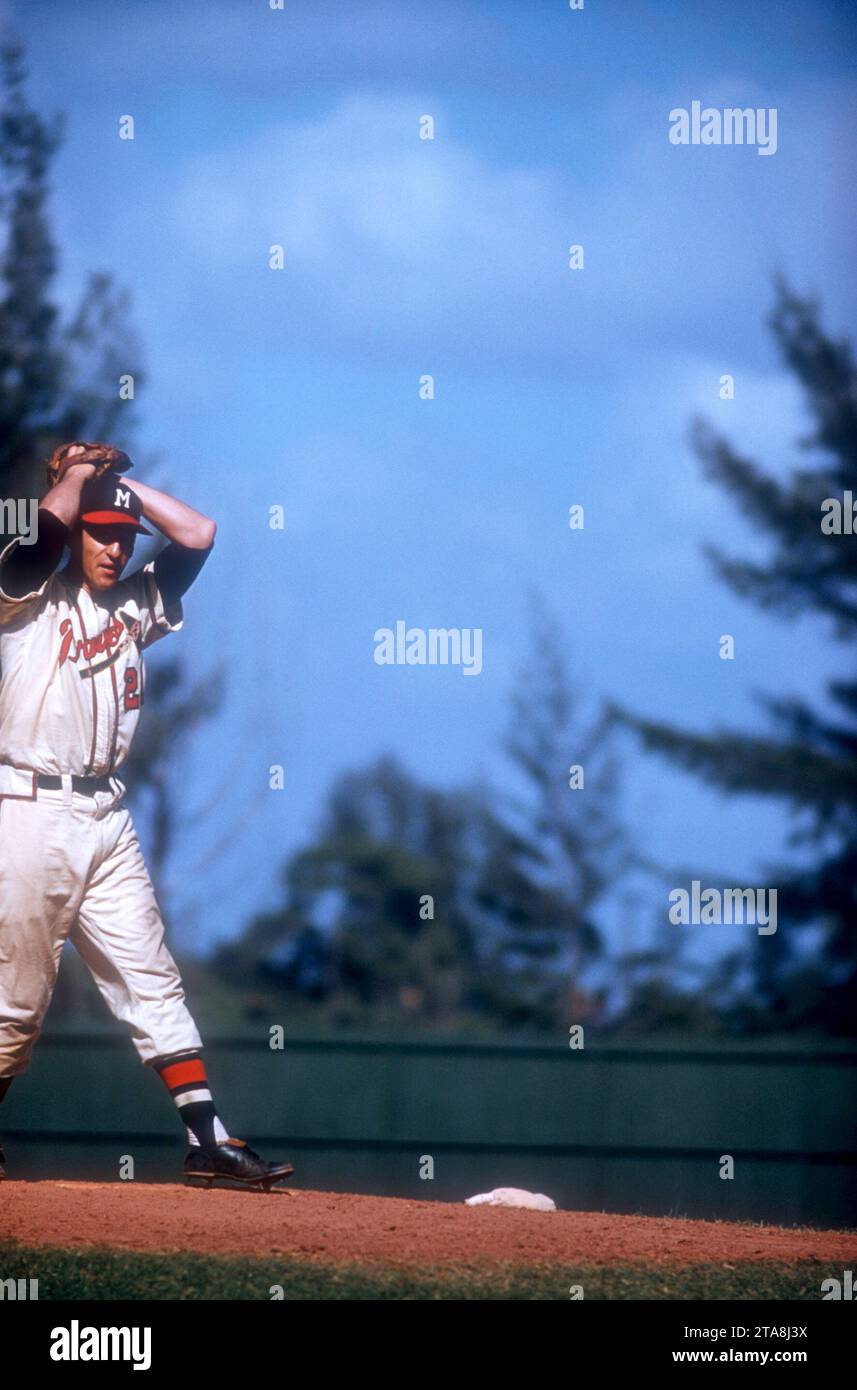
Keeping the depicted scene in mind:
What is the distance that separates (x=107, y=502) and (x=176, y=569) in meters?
0.35

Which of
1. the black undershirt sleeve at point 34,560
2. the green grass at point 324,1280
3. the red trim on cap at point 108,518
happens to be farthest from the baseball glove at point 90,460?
the green grass at point 324,1280

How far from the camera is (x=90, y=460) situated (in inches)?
217

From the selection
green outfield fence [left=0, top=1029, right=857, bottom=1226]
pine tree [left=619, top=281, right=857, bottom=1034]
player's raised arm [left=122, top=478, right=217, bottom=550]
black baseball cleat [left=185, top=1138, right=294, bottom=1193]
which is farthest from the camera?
pine tree [left=619, top=281, right=857, bottom=1034]

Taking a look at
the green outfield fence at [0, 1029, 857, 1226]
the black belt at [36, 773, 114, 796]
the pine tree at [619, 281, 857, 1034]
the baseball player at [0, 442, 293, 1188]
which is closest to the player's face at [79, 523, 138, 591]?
the baseball player at [0, 442, 293, 1188]

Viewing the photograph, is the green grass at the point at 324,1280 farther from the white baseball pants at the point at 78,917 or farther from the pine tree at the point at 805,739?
the pine tree at the point at 805,739

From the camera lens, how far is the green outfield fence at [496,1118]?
36.6 ft

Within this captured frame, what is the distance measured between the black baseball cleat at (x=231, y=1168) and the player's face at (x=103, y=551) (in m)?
1.88

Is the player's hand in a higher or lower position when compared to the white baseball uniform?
higher

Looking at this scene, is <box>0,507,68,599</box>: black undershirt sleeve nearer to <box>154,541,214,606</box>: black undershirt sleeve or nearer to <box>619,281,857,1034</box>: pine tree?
<box>154,541,214,606</box>: black undershirt sleeve

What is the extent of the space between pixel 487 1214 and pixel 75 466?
111 inches

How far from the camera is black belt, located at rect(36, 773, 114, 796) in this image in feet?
17.4

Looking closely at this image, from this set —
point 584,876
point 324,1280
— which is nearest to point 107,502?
point 324,1280

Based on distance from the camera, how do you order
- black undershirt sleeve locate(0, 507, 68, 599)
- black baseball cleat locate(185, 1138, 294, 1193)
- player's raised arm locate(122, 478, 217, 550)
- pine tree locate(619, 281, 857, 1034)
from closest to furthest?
black undershirt sleeve locate(0, 507, 68, 599), black baseball cleat locate(185, 1138, 294, 1193), player's raised arm locate(122, 478, 217, 550), pine tree locate(619, 281, 857, 1034)
